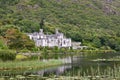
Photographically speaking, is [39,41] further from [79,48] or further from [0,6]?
[0,6]

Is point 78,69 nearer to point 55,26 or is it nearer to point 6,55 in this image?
point 6,55

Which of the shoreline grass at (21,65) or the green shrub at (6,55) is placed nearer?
the shoreline grass at (21,65)

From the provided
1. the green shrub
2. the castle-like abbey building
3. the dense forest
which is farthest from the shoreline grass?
the castle-like abbey building

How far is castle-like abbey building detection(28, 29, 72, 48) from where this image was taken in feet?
422

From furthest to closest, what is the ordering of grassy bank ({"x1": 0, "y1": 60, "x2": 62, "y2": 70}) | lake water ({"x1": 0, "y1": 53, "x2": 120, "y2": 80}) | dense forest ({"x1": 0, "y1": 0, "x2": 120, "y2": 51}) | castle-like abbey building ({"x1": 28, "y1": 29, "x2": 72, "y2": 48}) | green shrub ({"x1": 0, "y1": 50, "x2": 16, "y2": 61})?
castle-like abbey building ({"x1": 28, "y1": 29, "x2": 72, "y2": 48})
dense forest ({"x1": 0, "y1": 0, "x2": 120, "y2": 51})
green shrub ({"x1": 0, "y1": 50, "x2": 16, "y2": 61})
grassy bank ({"x1": 0, "y1": 60, "x2": 62, "y2": 70})
lake water ({"x1": 0, "y1": 53, "x2": 120, "y2": 80})

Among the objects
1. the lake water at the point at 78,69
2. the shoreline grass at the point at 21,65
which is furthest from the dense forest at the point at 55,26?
the shoreline grass at the point at 21,65

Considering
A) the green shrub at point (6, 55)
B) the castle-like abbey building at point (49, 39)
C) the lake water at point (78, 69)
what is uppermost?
the green shrub at point (6, 55)

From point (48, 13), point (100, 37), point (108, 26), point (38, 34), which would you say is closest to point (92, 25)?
point (108, 26)

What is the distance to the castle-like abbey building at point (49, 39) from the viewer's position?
12875cm

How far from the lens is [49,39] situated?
13138cm

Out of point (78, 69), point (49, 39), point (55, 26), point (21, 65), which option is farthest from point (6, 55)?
point (55, 26)

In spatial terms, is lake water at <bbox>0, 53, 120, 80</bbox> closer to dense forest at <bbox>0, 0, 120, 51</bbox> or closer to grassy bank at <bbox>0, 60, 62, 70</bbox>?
grassy bank at <bbox>0, 60, 62, 70</bbox>

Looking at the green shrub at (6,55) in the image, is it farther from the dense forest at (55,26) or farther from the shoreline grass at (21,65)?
the dense forest at (55,26)

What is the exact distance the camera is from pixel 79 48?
125 metres
